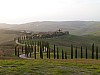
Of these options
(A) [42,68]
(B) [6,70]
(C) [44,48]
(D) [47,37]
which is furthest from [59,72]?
(D) [47,37]

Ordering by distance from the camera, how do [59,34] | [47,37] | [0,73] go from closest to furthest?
1. [0,73]
2. [47,37]
3. [59,34]

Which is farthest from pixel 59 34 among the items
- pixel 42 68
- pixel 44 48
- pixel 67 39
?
pixel 42 68

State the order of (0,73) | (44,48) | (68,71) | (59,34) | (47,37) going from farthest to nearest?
1. (59,34)
2. (47,37)
3. (44,48)
4. (68,71)
5. (0,73)

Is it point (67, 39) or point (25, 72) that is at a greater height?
point (25, 72)

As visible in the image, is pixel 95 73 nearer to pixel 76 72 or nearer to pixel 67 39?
pixel 76 72

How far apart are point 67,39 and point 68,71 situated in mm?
126630

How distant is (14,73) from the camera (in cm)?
2081

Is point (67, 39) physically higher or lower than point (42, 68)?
lower

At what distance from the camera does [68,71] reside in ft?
72.7

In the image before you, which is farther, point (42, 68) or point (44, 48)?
point (44, 48)

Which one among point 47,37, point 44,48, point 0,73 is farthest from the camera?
point 47,37

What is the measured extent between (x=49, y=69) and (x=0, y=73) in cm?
452

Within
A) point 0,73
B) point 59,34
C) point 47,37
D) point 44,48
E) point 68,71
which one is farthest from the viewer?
point 59,34

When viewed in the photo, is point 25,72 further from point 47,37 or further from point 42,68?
point 47,37
